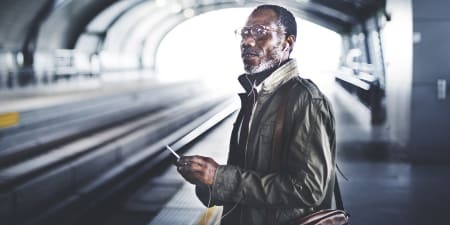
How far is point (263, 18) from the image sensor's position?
5.58ft

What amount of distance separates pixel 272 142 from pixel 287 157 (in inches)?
2.6

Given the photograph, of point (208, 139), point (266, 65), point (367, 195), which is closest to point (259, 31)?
point (266, 65)

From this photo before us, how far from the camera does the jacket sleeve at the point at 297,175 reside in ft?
5.22

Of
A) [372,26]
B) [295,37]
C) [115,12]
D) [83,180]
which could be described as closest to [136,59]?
[115,12]

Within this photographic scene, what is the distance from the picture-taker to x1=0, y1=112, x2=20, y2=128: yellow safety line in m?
8.86

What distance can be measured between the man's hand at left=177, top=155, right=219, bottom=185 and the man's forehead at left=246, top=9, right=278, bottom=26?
0.46 m

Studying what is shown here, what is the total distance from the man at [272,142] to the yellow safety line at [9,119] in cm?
796

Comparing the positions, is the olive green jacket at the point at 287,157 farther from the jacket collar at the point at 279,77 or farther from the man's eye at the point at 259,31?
the man's eye at the point at 259,31

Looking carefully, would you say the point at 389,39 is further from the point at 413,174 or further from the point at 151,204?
the point at 151,204

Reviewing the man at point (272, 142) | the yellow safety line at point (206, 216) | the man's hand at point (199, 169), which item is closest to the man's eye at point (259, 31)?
the man at point (272, 142)

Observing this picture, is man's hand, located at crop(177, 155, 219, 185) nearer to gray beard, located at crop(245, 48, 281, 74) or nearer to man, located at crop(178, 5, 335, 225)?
man, located at crop(178, 5, 335, 225)

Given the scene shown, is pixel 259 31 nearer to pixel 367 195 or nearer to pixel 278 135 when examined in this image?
pixel 278 135

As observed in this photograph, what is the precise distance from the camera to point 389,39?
7.49 metres

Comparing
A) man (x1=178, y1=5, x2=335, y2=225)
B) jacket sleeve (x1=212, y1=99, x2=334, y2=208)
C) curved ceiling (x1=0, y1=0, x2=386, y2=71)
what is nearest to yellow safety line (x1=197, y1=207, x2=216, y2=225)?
man (x1=178, y1=5, x2=335, y2=225)
